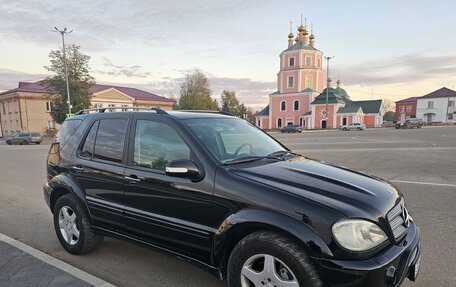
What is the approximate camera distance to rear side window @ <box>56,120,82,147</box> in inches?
166

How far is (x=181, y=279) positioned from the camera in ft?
10.8

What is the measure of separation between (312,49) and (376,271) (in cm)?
7289

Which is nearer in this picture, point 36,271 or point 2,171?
point 36,271

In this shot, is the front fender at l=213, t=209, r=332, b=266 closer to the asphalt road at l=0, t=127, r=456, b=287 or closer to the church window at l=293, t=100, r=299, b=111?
the asphalt road at l=0, t=127, r=456, b=287

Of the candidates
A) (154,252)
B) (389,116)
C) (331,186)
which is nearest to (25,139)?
(154,252)

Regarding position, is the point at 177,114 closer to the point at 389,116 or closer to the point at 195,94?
the point at 195,94

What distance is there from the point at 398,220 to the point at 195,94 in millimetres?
68112

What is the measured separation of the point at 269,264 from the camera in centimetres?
242

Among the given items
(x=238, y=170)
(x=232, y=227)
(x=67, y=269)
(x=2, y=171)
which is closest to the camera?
(x=232, y=227)

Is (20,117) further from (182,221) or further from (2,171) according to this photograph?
(182,221)

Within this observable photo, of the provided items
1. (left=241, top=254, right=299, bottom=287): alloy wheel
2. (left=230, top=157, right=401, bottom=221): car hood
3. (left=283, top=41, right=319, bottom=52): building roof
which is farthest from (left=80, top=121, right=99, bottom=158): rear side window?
(left=283, top=41, right=319, bottom=52): building roof

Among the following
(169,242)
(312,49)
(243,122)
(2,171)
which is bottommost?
(2,171)

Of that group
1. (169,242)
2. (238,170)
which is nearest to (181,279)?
(169,242)

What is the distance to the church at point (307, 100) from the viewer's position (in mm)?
66375
